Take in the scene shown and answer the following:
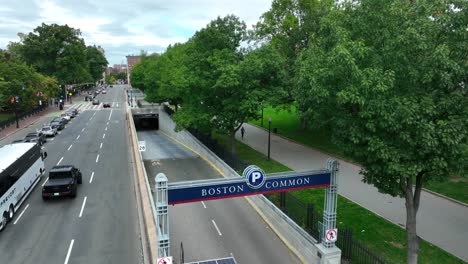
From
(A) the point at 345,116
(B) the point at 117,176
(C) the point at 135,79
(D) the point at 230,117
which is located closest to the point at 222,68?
(D) the point at 230,117

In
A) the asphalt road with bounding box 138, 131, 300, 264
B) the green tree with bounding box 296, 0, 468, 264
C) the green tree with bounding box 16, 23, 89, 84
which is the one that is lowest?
the asphalt road with bounding box 138, 131, 300, 264

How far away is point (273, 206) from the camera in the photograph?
17531 millimetres

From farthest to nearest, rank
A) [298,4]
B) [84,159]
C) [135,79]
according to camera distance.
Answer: [135,79] → [298,4] → [84,159]

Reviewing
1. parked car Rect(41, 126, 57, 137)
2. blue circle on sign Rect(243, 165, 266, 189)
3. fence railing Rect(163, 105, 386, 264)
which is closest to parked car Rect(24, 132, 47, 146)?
parked car Rect(41, 126, 57, 137)

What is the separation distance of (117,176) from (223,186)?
17520 mm

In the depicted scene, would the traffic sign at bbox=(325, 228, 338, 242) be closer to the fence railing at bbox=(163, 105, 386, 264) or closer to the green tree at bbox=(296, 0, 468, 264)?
the fence railing at bbox=(163, 105, 386, 264)

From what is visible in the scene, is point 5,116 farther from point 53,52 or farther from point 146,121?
point 53,52

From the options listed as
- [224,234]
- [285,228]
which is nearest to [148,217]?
[224,234]

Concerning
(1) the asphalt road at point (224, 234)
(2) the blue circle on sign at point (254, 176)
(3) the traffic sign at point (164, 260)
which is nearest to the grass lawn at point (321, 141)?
(2) the blue circle on sign at point (254, 176)

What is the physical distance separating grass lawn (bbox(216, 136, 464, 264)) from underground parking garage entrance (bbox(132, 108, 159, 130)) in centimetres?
4254

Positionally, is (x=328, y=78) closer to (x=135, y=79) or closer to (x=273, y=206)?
(x=273, y=206)

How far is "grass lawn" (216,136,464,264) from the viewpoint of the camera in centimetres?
1348

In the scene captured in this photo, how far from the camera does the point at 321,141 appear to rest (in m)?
35.6

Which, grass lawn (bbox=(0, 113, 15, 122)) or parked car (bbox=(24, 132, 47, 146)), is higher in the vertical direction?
parked car (bbox=(24, 132, 47, 146))
